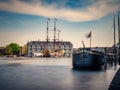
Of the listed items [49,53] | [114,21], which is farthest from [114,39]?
[49,53]

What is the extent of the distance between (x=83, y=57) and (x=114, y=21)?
27825mm

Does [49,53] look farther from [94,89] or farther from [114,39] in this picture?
[94,89]

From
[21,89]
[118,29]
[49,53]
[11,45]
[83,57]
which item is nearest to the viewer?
[21,89]

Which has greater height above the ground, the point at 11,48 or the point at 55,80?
the point at 11,48

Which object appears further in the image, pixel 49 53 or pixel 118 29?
pixel 49 53

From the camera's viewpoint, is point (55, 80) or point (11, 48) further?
point (11, 48)

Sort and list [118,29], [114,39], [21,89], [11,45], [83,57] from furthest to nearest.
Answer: [11,45] < [114,39] < [118,29] < [83,57] < [21,89]

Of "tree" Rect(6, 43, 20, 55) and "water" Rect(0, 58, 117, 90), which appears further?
"tree" Rect(6, 43, 20, 55)

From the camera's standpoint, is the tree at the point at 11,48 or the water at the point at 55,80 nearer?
the water at the point at 55,80

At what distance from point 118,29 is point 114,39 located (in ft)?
20.5

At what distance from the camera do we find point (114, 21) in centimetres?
6256

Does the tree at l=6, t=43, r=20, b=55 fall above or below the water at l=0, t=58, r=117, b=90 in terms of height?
above

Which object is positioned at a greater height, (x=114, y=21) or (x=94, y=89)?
(x=114, y=21)

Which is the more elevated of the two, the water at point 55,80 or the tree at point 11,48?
the tree at point 11,48
